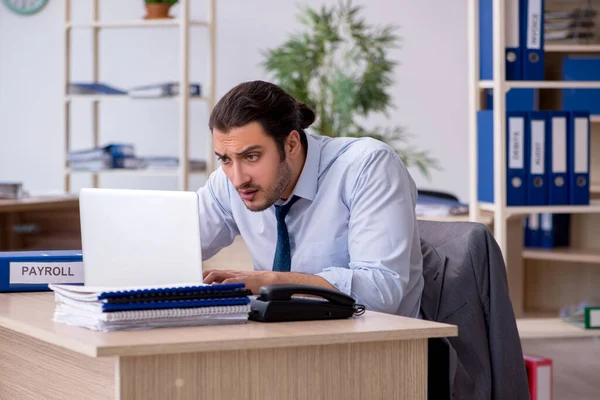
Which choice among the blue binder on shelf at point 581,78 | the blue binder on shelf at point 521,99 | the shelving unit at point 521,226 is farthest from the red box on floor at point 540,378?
the blue binder on shelf at point 581,78

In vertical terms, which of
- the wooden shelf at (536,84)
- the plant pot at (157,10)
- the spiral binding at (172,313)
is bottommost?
the spiral binding at (172,313)

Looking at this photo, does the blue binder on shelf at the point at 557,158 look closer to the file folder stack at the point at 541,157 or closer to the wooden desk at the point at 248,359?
the file folder stack at the point at 541,157

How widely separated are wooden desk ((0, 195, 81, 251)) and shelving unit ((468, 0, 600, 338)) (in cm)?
212

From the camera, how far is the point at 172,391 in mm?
1476

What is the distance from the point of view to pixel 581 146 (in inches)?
145

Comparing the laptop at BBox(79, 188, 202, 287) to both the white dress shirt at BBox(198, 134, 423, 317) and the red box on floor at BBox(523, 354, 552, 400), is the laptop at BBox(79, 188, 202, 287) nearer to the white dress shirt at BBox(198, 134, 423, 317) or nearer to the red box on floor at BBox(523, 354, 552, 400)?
the white dress shirt at BBox(198, 134, 423, 317)

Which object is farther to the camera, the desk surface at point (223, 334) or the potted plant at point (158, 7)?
the potted plant at point (158, 7)

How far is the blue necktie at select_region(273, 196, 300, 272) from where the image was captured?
7.59 ft

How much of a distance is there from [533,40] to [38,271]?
221 cm

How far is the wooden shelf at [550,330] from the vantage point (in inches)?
136

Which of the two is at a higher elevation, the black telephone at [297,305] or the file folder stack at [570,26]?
the file folder stack at [570,26]

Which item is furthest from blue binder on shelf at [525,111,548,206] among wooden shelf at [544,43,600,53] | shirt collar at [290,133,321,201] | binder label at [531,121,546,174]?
shirt collar at [290,133,321,201]

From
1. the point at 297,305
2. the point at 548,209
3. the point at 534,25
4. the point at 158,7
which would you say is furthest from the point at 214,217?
the point at 158,7

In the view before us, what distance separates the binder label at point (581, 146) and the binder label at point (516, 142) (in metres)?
0.23
